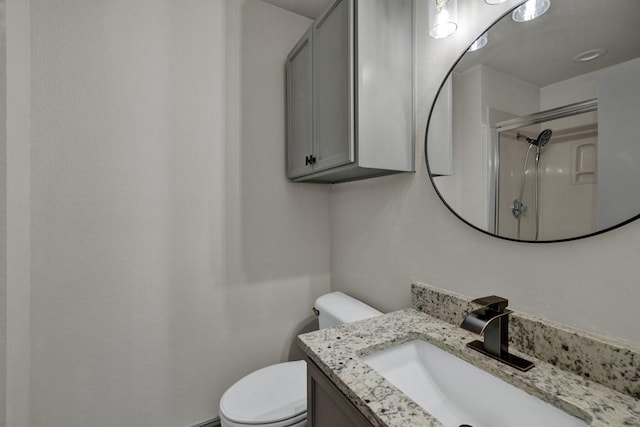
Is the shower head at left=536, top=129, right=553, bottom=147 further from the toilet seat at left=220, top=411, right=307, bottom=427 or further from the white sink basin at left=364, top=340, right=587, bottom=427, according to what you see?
the toilet seat at left=220, top=411, right=307, bottom=427

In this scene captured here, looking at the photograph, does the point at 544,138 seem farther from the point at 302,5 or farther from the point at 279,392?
the point at 302,5

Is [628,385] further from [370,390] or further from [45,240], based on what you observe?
[45,240]

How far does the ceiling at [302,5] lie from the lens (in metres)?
1.58

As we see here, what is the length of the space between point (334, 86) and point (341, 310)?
105 cm

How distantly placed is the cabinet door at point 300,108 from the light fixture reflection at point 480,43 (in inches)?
27.7

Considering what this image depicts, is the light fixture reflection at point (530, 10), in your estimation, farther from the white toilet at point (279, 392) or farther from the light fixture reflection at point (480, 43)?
the white toilet at point (279, 392)

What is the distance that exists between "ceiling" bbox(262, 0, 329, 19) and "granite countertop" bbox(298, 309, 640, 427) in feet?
5.64

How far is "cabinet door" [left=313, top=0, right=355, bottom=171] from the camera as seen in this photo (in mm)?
1064

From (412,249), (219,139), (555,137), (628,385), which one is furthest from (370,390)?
(219,139)

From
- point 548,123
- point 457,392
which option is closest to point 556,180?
point 548,123

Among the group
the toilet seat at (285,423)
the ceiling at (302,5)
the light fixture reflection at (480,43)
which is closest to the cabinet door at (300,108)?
the ceiling at (302,5)

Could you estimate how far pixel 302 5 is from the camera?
1.61 meters

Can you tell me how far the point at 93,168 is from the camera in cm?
122

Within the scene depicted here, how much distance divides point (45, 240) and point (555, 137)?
1868mm
